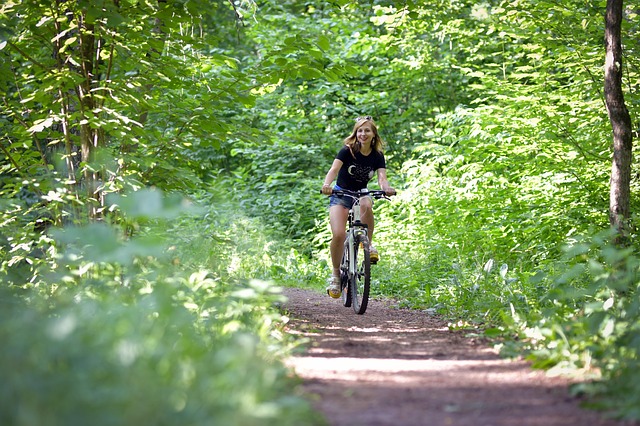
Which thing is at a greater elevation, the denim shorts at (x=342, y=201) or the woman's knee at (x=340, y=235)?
the denim shorts at (x=342, y=201)

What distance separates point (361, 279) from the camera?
26.1 feet

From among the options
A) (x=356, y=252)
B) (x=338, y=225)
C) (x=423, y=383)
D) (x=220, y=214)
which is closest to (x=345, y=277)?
(x=356, y=252)

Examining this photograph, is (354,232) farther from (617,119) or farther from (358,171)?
(617,119)

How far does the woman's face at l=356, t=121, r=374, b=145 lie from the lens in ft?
26.7

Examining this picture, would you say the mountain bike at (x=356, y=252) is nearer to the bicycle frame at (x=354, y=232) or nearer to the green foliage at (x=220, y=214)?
the bicycle frame at (x=354, y=232)

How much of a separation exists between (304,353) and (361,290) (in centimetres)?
287

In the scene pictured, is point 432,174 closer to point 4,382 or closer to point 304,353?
point 304,353

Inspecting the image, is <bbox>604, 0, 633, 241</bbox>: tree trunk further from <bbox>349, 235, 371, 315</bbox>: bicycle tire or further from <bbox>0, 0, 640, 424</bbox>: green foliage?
<bbox>349, 235, 371, 315</bbox>: bicycle tire

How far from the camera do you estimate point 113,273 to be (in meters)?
5.16

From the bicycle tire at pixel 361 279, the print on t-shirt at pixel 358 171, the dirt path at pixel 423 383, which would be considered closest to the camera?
the dirt path at pixel 423 383

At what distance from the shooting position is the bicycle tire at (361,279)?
25.2 feet

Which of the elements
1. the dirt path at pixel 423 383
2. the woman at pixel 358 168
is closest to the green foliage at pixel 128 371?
the dirt path at pixel 423 383

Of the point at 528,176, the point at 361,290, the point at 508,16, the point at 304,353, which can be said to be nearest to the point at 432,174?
the point at 528,176

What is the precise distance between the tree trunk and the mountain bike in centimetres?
233
